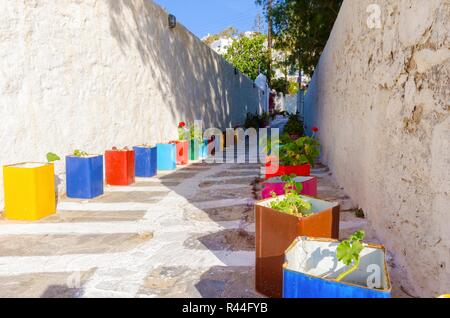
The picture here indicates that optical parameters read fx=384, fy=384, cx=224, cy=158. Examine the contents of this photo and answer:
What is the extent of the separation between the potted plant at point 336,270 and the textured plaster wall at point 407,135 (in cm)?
46

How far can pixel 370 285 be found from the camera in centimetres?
Answer: 167

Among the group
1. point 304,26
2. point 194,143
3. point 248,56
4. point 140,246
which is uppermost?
point 248,56

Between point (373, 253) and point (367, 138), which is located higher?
point (367, 138)

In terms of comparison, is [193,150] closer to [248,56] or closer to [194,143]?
[194,143]

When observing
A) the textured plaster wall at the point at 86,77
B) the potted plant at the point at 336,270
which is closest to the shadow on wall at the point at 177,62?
the textured plaster wall at the point at 86,77

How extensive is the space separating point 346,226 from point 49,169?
2974mm

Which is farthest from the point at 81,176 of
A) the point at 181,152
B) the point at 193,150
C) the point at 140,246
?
the point at 193,150

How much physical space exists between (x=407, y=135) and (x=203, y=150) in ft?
23.8

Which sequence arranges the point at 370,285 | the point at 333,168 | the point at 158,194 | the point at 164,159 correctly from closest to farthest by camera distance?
1. the point at 370,285
2. the point at 158,194
3. the point at 333,168
4. the point at 164,159

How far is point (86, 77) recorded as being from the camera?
5.36 m

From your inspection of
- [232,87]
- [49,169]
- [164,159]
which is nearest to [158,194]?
[49,169]

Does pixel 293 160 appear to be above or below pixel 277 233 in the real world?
above

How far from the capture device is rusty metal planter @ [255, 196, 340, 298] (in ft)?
6.82
